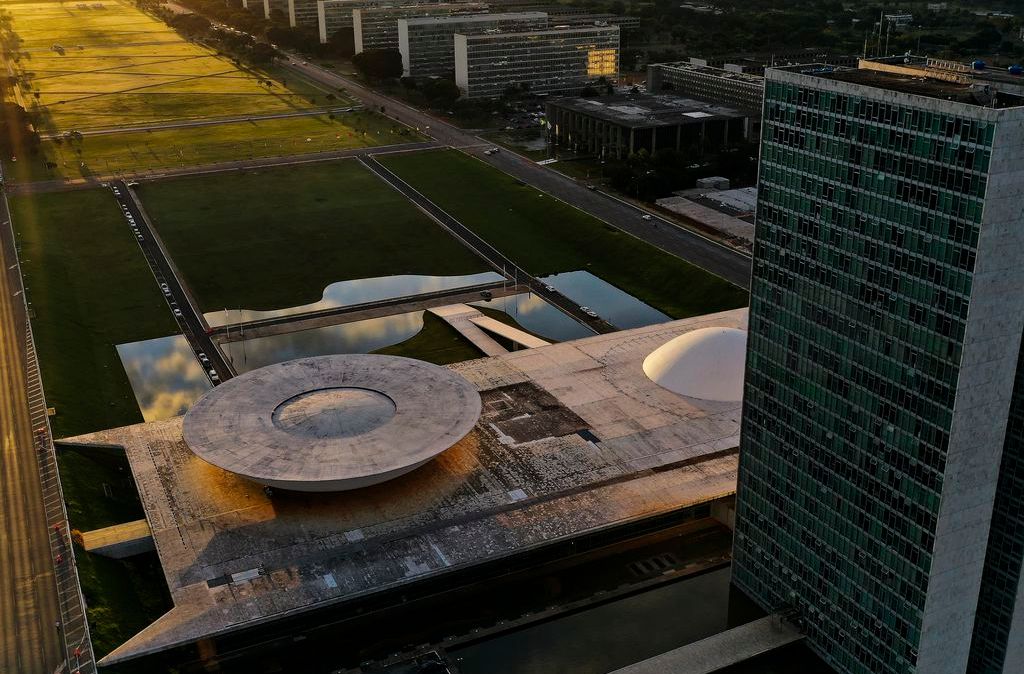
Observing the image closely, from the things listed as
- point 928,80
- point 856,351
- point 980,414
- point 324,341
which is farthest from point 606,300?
point 980,414

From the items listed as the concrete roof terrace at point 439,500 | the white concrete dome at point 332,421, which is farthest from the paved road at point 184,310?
the white concrete dome at point 332,421

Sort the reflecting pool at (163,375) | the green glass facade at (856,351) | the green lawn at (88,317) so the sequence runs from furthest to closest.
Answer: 1. the reflecting pool at (163,375)
2. the green lawn at (88,317)
3. the green glass facade at (856,351)

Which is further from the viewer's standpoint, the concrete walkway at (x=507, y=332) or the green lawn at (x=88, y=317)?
the concrete walkway at (x=507, y=332)

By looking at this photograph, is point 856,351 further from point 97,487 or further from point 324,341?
point 324,341

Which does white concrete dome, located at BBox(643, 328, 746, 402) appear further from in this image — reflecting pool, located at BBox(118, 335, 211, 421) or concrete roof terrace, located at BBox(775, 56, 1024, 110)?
reflecting pool, located at BBox(118, 335, 211, 421)

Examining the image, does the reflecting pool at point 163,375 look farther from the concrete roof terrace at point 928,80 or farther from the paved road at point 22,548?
the concrete roof terrace at point 928,80

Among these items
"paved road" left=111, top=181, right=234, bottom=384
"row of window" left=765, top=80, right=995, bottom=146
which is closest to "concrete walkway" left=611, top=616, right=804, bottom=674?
"row of window" left=765, top=80, right=995, bottom=146
